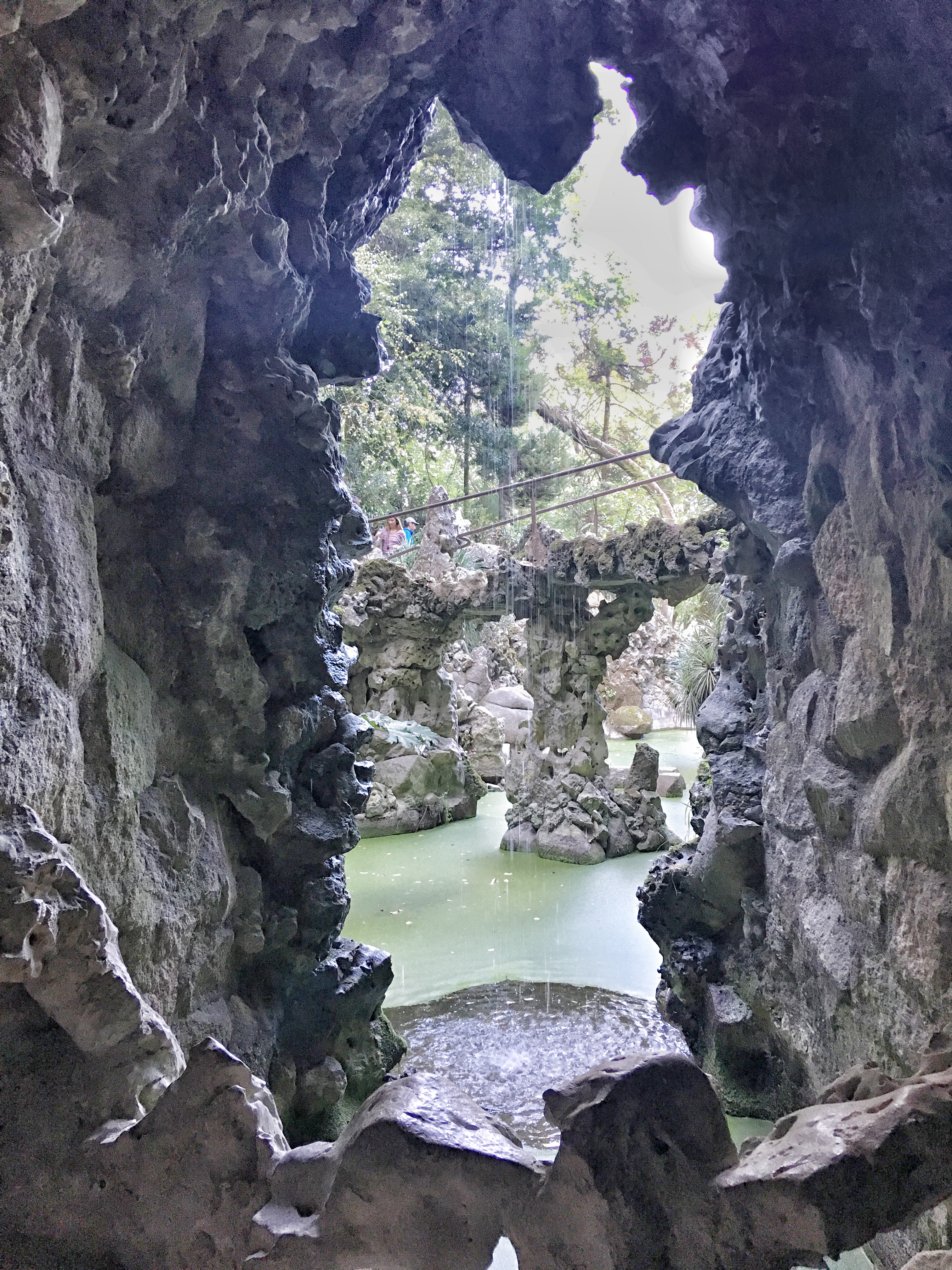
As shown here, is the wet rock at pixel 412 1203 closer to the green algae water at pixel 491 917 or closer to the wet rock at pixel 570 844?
the green algae water at pixel 491 917

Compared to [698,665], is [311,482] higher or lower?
higher

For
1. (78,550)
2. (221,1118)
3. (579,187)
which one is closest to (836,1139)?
(221,1118)

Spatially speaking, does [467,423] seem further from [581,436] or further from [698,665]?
[698,665]

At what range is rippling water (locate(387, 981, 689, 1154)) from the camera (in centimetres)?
393

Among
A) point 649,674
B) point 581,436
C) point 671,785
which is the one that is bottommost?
A: point 671,785

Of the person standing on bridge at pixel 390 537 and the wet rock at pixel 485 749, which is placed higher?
the person standing on bridge at pixel 390 537

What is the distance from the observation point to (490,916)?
21.1 feet

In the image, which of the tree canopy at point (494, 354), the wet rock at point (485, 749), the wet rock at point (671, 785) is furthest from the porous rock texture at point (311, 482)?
the wet rock at point (485, 749)

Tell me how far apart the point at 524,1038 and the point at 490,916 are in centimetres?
198

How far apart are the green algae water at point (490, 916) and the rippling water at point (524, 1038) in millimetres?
164

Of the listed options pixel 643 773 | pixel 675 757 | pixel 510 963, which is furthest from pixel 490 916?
pixel 675 757

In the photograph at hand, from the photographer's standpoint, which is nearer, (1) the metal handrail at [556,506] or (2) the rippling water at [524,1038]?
(2) the rippling water at [524,1038]

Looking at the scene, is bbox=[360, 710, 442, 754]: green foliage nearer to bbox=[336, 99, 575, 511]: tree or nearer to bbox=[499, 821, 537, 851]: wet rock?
bbox=[499, 821, 537, 851]: wet rock

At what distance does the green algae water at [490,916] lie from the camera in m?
5.30
